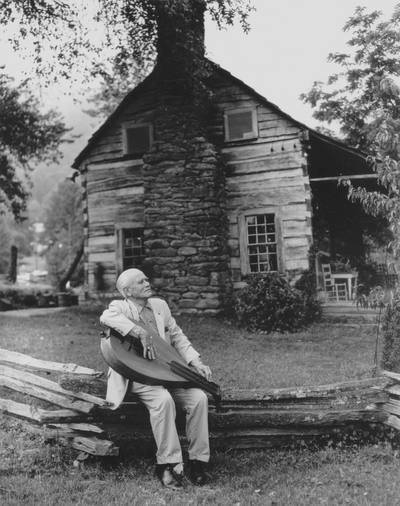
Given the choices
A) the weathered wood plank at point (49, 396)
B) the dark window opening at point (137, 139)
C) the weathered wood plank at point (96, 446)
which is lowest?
the weathered wood plank at point (96, 446)

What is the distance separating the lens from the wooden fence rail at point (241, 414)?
4523 mm

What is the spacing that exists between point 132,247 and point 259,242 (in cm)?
369

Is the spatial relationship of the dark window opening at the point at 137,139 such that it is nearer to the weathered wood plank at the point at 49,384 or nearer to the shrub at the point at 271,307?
the shrub at the point at 271,307

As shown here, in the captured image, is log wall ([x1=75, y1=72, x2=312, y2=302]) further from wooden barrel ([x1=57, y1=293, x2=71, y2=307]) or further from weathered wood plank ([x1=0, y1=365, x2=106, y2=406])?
weathered wood plank ([x1=0, y1=365, x2=106, y2=406])

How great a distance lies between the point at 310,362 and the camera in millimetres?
8062

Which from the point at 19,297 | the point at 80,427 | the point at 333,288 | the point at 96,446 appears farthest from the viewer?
the point at 19,297

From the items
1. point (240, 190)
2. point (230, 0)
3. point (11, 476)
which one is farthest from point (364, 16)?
point (11, 476)

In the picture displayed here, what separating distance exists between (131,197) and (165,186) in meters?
2.08

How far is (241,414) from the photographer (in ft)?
15.3

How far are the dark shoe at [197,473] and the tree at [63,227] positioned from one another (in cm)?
2980

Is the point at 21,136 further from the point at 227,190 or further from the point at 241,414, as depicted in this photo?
the point at 241,414

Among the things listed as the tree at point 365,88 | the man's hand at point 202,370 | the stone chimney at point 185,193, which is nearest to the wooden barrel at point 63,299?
the stone chimney at point 185,193

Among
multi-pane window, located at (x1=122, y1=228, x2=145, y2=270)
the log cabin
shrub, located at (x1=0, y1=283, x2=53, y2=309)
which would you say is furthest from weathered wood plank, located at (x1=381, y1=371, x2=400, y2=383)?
shrub, located at (x1=0, y1=283, x2=53, y2=309)

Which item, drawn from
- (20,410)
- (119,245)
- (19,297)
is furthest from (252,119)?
(19,297)
